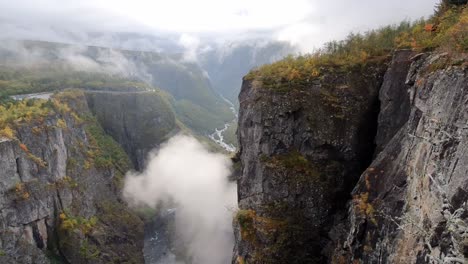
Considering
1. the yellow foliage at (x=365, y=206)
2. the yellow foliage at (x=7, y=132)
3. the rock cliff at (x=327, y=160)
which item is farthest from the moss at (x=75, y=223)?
the yellow foliage at (x=365, y=206)

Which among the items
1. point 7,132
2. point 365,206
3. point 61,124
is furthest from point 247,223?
point 61,124

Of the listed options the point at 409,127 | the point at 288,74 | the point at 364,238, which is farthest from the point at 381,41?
the point at 364,238

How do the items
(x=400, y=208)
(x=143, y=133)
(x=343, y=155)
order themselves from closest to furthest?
1. (x=400, y=208)
2. (x=343, y=155)
3. (x=143, y=133)

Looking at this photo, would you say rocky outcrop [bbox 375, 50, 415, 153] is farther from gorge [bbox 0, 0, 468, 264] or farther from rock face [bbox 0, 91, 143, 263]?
rock face [bbox 0, 91, 143, 263]

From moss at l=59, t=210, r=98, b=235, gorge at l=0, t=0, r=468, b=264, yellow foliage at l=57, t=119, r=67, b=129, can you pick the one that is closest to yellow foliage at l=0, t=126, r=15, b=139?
gorge at l=0, t=0, r=468, b=264

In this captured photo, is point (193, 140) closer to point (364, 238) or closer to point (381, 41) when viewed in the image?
point (381, 41)

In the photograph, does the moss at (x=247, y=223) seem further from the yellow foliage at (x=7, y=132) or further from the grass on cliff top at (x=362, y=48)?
the yellow foliage at (x=7, y=132)

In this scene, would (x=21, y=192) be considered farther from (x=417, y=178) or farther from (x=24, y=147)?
(x=417, y=178)
